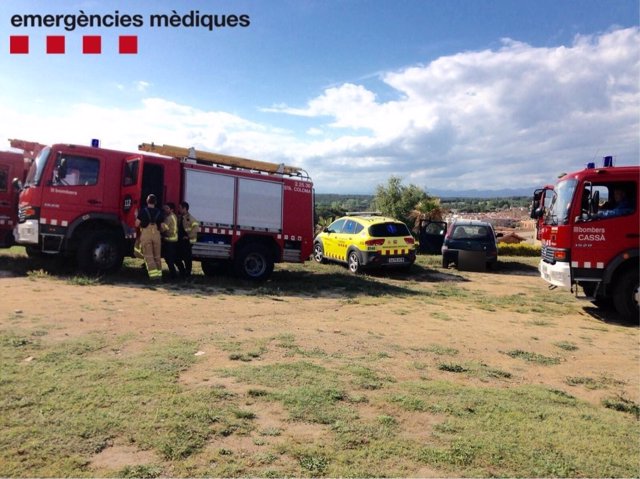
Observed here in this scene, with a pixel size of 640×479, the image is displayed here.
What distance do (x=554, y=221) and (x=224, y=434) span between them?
7.92m

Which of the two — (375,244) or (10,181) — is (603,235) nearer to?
(375,244)

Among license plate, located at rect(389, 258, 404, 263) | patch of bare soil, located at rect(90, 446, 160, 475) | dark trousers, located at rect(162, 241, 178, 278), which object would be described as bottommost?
patch of bare soil, located at rect(90, 446, 160, 475)

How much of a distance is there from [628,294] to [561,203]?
1.95 m

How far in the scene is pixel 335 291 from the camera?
420 inches

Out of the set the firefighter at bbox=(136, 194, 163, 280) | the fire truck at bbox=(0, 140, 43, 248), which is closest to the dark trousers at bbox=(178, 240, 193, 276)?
the firefighter at bbox=(136, 194, 163, 280)

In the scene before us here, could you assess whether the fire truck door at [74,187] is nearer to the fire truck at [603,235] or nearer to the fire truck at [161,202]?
the fire truck at [161,202]

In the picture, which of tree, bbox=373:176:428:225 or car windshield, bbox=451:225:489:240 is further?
tree, bbox=373:176:428:225

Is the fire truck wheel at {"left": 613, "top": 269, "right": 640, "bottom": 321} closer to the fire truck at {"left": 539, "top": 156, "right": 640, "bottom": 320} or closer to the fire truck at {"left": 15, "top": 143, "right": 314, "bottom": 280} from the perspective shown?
the fire truck at {"left": 539, "top": 156, "right": 640, "bottom": 320}

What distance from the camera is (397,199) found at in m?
36.8

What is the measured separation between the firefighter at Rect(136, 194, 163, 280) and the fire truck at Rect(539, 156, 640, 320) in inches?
310

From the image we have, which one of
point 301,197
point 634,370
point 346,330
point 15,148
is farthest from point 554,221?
point 15,148

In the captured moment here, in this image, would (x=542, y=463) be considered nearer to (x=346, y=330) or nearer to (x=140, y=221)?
(x=346, y=330)

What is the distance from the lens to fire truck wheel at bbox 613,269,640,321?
8414 mm

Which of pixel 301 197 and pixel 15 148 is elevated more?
pixel 15 148
